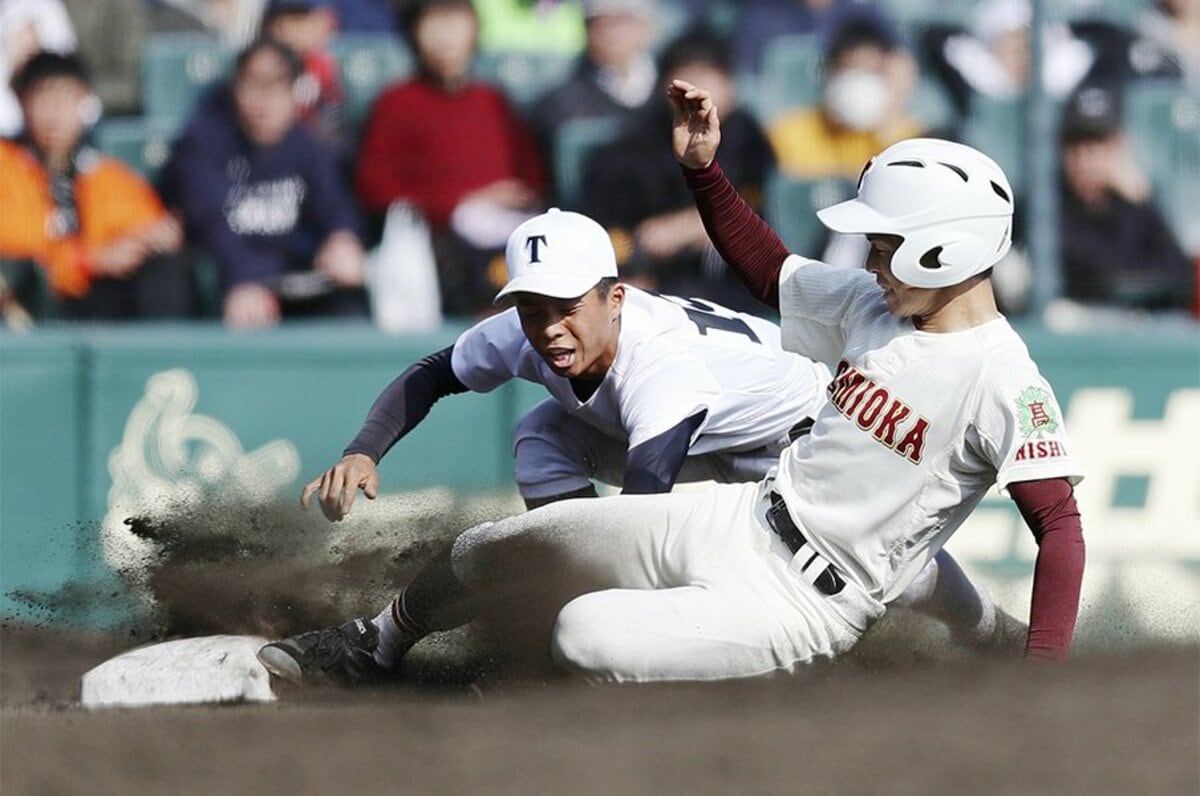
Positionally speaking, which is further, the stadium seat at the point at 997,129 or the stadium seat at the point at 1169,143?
the stadium seat at the point at 1169,143

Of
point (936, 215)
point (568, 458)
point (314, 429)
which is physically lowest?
point (314, 429)

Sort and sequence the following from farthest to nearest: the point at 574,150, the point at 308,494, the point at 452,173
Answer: the point at 574,150
the point at 452,173
the point at 308,494

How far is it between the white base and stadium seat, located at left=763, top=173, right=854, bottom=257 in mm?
3665

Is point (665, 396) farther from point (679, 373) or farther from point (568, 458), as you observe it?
point (568, 458)

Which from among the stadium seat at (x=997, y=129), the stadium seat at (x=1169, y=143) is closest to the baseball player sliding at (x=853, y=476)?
the stadium seat at (x=997, y=129)

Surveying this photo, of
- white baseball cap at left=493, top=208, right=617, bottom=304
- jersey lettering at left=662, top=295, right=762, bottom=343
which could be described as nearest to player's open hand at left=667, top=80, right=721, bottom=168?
white baseball cap at left=493, top=208, right=617, bottom=304

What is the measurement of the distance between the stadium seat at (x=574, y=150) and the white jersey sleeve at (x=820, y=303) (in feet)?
10.5

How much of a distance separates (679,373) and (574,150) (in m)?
2.96

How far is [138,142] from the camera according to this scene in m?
8.03

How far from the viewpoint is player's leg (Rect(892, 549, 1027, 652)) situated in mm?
5152

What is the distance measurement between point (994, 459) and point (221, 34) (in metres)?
5.19

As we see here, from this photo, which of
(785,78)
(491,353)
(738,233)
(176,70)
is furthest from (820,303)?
(176,70)

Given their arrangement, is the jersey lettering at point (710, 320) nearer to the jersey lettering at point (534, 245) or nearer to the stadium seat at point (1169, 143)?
the jersey lettering at point (534, 245)

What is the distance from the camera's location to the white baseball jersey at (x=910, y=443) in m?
4.27
